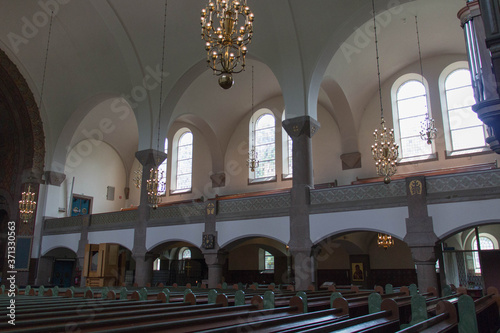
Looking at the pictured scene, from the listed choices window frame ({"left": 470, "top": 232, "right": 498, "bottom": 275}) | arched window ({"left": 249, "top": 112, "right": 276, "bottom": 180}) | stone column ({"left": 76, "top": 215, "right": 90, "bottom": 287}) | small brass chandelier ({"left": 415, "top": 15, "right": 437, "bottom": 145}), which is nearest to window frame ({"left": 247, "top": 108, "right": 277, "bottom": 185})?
arched window ({"left": 249, "top": 112, "right": 276, "bottom": 180})

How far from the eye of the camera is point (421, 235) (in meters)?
10.7

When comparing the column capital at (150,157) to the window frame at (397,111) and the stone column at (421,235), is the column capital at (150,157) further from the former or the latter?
the stone column at (421,235)

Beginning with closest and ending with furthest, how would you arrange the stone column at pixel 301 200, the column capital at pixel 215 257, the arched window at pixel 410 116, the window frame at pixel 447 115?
the stone column at pixel 301 200 → the column capital at pixel 215 257 → the window frame at pixel 447 115 → the arched window at pixel 410 116

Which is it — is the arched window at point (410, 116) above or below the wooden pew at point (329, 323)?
above

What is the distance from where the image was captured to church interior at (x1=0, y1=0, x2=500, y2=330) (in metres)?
12.3

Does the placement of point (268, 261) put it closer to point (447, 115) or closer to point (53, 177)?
point (447, 115)

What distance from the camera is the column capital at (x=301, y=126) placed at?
44.1ft

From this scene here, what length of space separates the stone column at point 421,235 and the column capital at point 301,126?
12.0ft

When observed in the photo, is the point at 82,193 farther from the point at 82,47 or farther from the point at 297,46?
the point at 297,46

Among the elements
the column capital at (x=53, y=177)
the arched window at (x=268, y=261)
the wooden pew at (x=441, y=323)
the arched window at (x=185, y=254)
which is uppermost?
the column capital at (x=53, y=177)

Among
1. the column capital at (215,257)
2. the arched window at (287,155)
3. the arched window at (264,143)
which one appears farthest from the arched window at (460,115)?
the column capital at (215,257)

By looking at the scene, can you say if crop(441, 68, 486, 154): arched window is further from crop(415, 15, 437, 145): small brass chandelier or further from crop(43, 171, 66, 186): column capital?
crop(43, 171, 66, 186): column capital

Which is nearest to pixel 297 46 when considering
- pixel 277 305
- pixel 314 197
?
pixel 314 197

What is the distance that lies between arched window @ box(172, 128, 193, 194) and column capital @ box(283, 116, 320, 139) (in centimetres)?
1008
